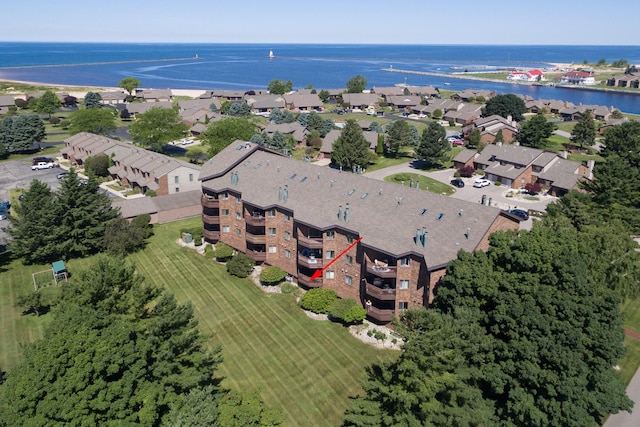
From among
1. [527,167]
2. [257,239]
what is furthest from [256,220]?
[527,167]

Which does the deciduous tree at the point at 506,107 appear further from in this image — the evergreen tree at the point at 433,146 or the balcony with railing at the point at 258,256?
the balcony with railing at the point at 258,256

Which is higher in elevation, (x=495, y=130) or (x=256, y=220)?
(x=495, y=130)

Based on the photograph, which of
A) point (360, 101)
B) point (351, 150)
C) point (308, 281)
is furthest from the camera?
point (360, 101)

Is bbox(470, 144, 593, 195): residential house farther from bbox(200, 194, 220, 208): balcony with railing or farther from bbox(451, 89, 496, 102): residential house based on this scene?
bbox(451, 89, 496, 102): residential house

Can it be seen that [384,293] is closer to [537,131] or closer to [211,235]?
[211,235]

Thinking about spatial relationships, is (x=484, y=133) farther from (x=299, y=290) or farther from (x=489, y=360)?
(x=489, y=360)

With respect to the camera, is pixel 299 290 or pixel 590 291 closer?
pixel 590 291

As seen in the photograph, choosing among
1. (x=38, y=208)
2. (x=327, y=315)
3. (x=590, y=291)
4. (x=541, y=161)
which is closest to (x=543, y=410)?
(x=590, y=291)
